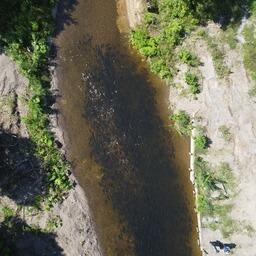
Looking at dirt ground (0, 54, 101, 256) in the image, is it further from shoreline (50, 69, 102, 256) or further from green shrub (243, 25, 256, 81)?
green shrub (243, 25, 256, 81)

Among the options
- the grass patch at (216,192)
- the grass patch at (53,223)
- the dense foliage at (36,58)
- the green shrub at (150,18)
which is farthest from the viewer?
the grass patch at (216,192)

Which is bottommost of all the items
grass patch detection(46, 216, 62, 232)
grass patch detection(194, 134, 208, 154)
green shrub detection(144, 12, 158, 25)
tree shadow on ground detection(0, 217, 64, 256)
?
tree shadow on ground detection(0, 217, 64, 256)

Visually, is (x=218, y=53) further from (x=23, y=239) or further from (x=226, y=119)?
(x=23, y=239)

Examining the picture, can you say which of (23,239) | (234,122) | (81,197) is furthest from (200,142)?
(23,239)

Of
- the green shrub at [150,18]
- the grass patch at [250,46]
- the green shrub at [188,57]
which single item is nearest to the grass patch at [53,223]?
the green shrub at [188,57]

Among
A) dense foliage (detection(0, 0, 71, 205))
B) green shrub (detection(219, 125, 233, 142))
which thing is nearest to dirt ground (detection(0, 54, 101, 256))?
dense foliage (detection(0, 0, 71, 205))

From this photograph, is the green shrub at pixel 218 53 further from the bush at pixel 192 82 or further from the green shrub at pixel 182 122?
the green shrub at pixel 182 122
